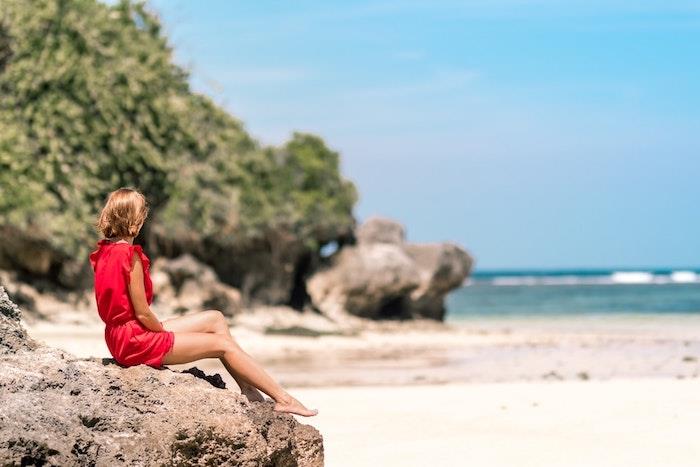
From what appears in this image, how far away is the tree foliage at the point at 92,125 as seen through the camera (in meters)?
26.2

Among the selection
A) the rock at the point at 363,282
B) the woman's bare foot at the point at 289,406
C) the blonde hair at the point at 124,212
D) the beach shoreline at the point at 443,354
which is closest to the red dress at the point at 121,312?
the blonde hair at the point at 124,212

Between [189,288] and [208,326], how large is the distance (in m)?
27.5

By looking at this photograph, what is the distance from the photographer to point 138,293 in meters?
8.12

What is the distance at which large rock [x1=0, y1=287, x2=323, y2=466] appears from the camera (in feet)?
24.1

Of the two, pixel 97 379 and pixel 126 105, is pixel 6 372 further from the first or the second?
pixel 126 105

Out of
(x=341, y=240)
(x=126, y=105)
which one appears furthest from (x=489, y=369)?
(x=341, y=240)

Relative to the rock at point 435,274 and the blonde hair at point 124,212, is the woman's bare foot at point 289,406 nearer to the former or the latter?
→ the blonde hair at point 124,212

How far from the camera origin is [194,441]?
773cm

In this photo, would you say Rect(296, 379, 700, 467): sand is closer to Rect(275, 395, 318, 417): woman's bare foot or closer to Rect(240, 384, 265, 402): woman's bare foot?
Rect(275, 395, 318, 417): woman's bare foot

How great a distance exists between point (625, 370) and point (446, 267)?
2455 cm

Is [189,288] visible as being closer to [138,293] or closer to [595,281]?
[138,293]

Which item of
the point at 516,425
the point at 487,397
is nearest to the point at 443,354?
the point at 487,397

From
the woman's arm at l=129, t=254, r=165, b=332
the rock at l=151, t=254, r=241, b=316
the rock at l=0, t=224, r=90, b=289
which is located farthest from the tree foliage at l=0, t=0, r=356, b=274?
the woman's arm at l=129, t=254, r=165, b=332

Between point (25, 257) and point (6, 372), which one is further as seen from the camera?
point (25, 257)
